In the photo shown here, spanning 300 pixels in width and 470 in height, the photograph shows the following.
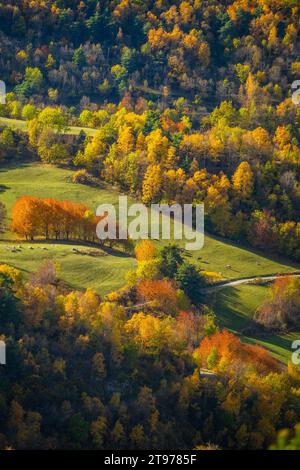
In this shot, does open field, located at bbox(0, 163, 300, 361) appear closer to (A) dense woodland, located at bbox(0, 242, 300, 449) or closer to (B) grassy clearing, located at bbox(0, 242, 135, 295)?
(B) grassy clearing, located at bbox(0, 242, 135, 295)

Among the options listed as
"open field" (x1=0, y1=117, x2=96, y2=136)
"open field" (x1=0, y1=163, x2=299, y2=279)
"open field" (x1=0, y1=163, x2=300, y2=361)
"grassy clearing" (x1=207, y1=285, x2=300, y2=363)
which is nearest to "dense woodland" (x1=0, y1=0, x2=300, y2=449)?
"grassy clearing" (x1=207, y1=285, x2=300, y2=363)

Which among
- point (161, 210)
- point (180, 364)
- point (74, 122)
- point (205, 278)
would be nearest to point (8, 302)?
point (180, 364)

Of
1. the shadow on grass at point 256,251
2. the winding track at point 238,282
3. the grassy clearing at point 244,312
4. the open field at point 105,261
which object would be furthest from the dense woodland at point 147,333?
the open field at point 105,261

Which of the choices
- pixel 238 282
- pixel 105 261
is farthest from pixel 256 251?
pixel 105 261

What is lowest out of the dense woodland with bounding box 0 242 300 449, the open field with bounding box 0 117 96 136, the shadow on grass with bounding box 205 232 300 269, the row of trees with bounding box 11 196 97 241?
the dense woodland with bounding box 0 242 300 449
